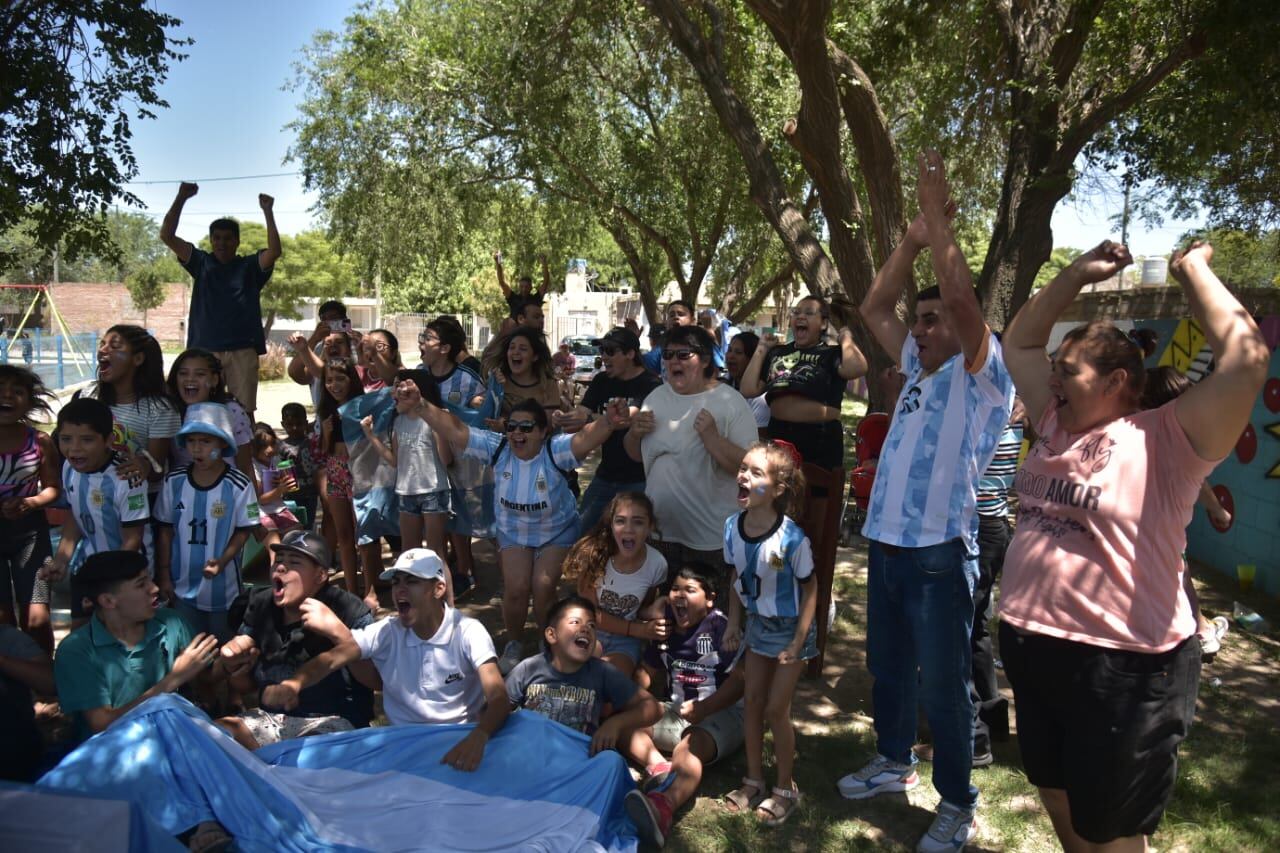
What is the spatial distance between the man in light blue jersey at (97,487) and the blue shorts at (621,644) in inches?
90.4

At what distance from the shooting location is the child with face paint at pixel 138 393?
16.6ft

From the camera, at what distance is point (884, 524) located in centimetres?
351

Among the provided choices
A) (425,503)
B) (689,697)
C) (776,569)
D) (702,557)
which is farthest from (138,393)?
(776,569)

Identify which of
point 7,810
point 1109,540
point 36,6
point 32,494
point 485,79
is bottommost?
point 7,810

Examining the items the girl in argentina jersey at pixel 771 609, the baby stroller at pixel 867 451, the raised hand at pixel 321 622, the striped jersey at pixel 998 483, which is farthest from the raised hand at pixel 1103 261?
the raised hand at pixel 321 622

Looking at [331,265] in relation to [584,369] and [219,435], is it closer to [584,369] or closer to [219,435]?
[584,369]

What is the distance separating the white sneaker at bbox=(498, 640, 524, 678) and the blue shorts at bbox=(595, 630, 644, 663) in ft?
1.75

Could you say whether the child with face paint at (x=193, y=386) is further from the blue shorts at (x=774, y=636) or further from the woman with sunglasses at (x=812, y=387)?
the blue shorts at (x=774, y=636)

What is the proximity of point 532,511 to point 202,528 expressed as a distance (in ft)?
5.31

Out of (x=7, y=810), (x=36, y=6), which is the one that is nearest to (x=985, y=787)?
(x=7, y=810)

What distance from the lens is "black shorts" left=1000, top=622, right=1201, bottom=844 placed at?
2.54 metres

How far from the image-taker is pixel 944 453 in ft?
11.1

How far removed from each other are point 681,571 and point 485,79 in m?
12.9

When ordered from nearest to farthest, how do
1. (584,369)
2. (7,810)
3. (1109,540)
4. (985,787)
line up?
1. (7,810)
2. (1109,540)
3. (985,787)
4. (584,369)
